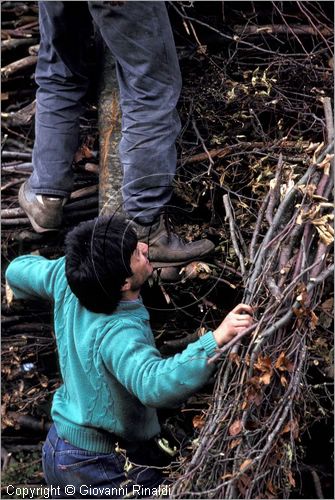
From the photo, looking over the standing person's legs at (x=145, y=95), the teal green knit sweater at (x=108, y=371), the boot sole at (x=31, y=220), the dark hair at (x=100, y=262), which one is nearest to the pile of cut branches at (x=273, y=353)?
the teal green knit sweater at (x=108, y=371)

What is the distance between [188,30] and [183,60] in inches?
4.7

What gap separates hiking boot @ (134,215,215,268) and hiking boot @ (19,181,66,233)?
0.46m

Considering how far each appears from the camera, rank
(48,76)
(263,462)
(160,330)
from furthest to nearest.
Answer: (160,330)
(48,76)
(263,462)

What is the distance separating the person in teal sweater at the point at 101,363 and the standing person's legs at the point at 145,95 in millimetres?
229

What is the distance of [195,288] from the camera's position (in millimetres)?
3668

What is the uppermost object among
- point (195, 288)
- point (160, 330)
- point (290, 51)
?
point (290, 51)

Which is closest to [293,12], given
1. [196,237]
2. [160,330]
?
[196,237]

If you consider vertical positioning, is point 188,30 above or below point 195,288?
above

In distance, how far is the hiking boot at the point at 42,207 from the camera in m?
3.64

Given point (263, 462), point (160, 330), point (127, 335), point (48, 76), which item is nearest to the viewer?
point (263, 462)

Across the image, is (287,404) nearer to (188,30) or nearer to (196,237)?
(196,237)

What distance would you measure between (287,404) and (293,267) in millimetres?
385

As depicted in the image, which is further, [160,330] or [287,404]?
[160,330]

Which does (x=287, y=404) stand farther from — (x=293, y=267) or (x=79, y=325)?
(x=79, y=325)
